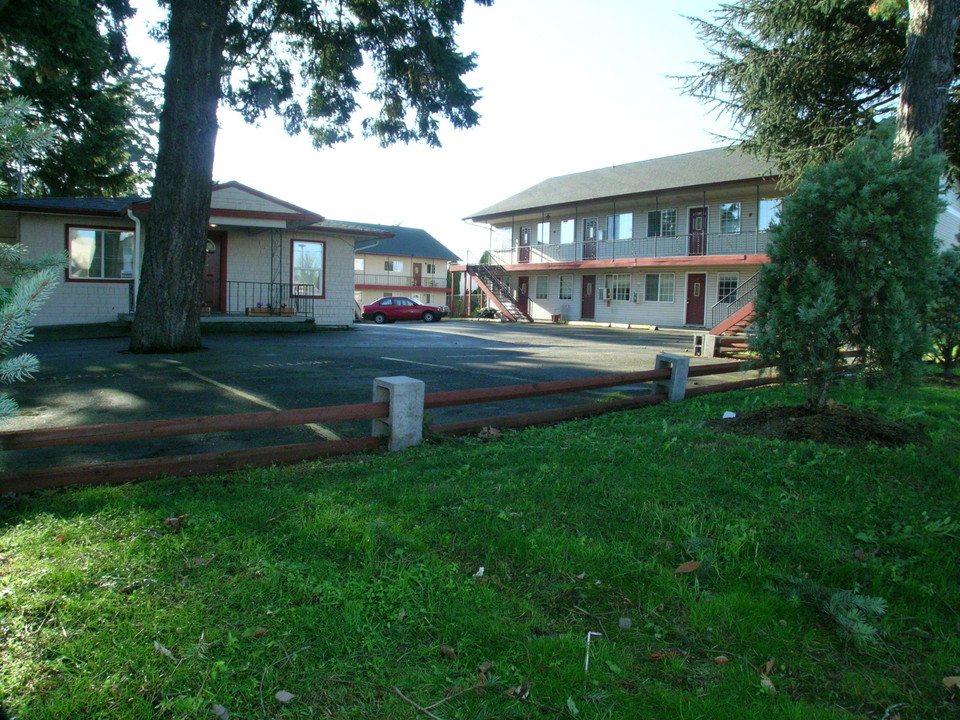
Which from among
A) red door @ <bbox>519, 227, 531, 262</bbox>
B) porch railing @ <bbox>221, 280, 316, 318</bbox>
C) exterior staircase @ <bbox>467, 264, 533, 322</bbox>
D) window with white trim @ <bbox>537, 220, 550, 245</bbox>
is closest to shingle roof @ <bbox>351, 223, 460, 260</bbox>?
exterior staircase @ <bbox>467, 264, 533, 322</bbox>

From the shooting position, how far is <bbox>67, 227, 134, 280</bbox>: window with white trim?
62.0 ft

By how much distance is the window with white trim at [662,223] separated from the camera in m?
30.6

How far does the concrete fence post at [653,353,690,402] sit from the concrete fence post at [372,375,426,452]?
3733 mm

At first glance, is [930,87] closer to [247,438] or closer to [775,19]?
[775,19]

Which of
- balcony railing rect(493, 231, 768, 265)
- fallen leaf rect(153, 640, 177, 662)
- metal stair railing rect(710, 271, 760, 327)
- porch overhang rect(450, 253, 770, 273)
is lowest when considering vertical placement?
fallen leaf rect(153, 640, 177, 662)

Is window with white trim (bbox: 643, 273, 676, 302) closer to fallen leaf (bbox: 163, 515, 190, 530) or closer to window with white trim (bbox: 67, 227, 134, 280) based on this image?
window with white trim (bbox: 67, 227, 134, 280)

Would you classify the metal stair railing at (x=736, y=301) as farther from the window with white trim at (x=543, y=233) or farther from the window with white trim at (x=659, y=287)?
the window with white trim at (x=543, y=233)

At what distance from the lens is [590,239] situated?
1357 inches

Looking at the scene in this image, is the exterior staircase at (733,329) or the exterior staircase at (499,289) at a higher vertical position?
the exterior staircase at (499,289)

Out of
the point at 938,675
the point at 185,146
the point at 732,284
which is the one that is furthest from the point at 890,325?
the point at 732,284

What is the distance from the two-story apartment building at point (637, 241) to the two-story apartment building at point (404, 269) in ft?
47.3

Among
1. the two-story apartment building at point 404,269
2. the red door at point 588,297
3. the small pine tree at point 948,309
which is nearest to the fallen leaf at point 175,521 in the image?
the small pine tree at point 948,309

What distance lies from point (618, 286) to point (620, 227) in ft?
9.91

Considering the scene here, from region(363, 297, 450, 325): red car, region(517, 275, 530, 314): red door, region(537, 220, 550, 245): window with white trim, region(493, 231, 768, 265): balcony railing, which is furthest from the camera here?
region(517, 275, 530, 314): red door
